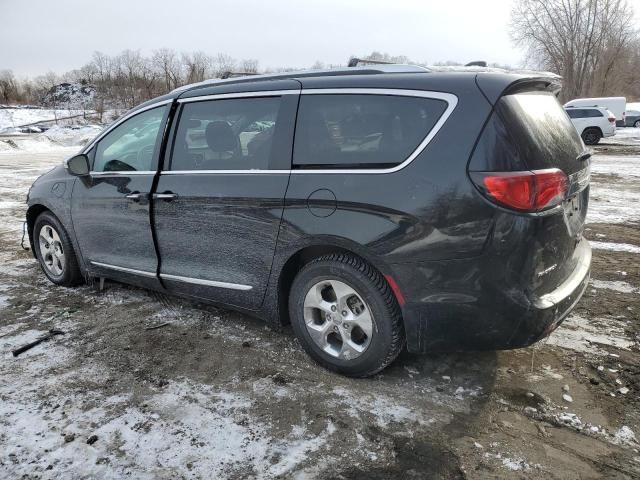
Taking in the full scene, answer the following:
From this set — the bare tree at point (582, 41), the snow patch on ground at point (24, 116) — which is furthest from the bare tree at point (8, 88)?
the bare tree at point (582, 41)

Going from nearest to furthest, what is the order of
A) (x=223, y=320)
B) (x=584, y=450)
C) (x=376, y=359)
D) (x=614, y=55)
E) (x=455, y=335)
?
1. (x=584, y=450)
2. (x=455, y=335)
3. (x=376, y=359)
4. (x=223, y=320)
5. (x=614, y=55)

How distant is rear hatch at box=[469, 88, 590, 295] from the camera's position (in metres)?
2.54

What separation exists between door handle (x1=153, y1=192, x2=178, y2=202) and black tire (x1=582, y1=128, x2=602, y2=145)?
22.9m

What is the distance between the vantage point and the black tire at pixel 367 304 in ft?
9.55

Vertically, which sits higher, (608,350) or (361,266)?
(361,266)

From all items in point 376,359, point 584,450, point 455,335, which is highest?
point 455,335

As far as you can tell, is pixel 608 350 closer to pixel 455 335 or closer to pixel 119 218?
pixel 455 335

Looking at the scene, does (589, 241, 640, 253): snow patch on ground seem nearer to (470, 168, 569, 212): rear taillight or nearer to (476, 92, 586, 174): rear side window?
(476, 92, 586, 174): rear side window

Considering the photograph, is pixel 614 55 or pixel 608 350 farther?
pixel 614 55

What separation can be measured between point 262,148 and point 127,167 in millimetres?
1448

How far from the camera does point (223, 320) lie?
13.4ft

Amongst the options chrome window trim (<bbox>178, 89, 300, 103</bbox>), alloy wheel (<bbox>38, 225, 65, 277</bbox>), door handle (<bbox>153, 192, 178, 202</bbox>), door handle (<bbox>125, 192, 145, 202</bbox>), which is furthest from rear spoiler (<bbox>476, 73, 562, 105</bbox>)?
alloy wheel (<bbox>38, 225, 65, 277</bbox>)

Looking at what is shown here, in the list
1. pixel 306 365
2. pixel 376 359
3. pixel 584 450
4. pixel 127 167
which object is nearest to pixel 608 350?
pixel 584 450

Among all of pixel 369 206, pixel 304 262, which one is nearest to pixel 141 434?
pixel 304 262
